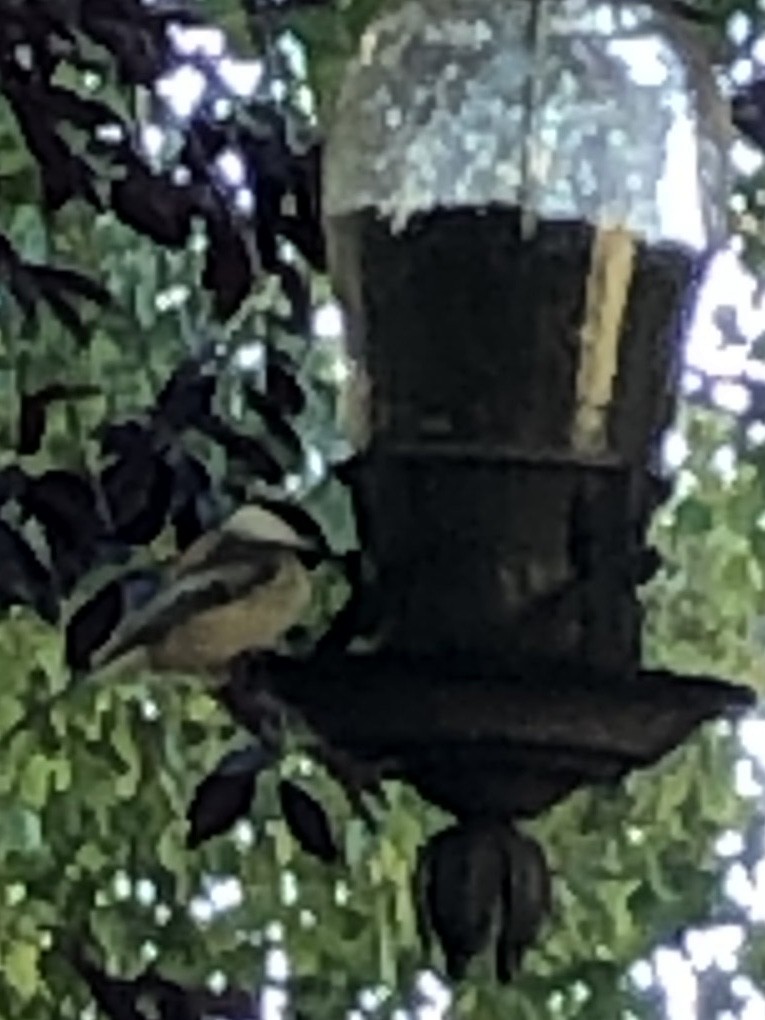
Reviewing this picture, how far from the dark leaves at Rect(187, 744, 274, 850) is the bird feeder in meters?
0.32

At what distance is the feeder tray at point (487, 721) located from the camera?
1.13 metres

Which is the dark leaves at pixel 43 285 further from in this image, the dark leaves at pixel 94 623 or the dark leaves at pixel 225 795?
the dark leaves at pixel 225 795

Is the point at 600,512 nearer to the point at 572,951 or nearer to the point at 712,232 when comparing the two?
the point at 712,232

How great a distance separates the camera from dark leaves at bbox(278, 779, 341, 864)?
1.64 m

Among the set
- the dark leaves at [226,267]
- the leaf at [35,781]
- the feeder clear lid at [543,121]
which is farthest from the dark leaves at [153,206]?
the leaf at [35,781]

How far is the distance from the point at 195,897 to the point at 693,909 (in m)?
0.37

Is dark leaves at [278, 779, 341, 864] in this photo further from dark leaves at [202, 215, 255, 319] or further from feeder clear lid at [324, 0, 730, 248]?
feeder clear lid at [324, 0, 730, 248]

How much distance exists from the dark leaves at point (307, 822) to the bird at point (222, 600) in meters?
0.10

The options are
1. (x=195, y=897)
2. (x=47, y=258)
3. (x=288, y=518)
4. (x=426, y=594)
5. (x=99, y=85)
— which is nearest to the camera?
(x=426, y=594)

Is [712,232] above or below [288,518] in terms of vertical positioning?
above

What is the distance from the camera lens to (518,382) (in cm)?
120

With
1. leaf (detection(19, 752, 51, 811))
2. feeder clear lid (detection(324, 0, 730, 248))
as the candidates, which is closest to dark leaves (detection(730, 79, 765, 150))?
feeder clear lid (detection(324, 0, 730, 248))

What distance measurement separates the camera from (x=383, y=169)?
1271mm

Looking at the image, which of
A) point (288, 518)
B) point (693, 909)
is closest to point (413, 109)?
point (288, 518)
